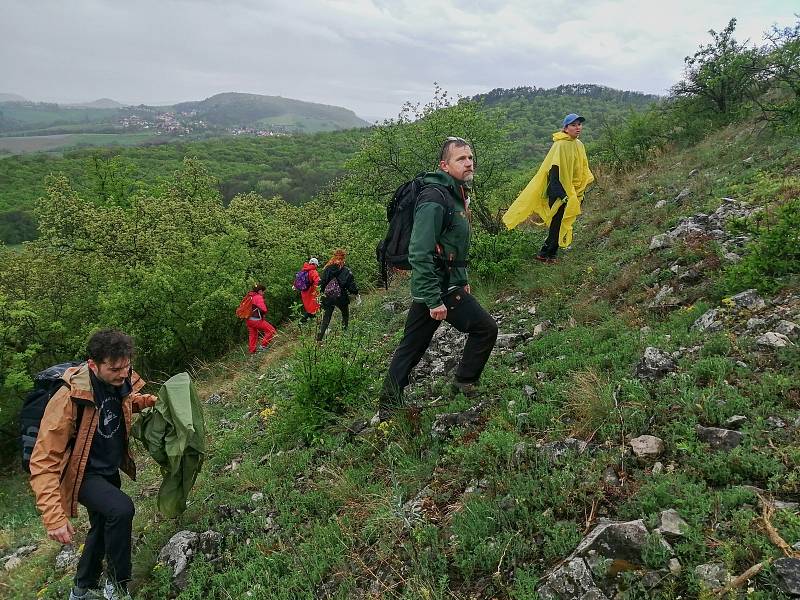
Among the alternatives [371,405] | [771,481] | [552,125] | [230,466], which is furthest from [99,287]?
[552,125]

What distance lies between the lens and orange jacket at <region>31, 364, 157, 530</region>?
335 cm

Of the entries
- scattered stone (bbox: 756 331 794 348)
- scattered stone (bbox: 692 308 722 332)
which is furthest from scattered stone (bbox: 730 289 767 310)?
scattered stone (bbox: 756 331 794 348)

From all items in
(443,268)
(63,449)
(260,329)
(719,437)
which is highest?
(443,268)

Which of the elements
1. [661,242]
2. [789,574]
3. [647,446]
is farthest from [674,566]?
[661,242]

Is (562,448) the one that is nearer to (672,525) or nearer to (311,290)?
(672,525)

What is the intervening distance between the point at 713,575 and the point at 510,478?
54.1 inches

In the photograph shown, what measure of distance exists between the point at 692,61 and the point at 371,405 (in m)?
14.8

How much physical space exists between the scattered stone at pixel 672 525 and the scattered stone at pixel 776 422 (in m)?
1.03

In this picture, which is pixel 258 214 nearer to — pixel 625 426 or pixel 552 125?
pixel 625 426

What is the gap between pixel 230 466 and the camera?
602cm

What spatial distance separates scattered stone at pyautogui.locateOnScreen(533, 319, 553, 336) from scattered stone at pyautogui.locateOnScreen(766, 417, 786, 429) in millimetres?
3011

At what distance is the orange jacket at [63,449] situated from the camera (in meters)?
3.35

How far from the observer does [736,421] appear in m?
3.26

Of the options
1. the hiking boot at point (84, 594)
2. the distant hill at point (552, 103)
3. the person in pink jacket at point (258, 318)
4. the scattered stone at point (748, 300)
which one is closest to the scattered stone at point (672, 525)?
the scattered stone at point (748, 300)
